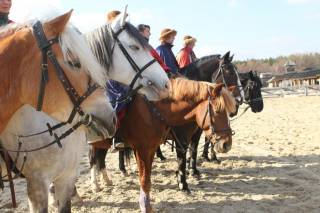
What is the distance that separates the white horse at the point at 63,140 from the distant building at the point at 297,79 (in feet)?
123

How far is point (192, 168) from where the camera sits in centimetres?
696

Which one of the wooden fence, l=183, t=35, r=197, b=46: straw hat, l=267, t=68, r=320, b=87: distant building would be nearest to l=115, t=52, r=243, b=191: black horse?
l=183, t=35, r=197, b=46: straw hat

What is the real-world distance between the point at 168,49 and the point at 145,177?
2.52m

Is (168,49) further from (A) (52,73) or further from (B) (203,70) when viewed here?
(A) (52,73)

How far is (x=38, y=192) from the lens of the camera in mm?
3203

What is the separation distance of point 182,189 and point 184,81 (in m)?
1.89

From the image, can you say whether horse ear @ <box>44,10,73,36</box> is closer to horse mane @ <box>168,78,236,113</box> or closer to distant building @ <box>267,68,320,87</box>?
horse mane @ <box>168,78,236,113</box>

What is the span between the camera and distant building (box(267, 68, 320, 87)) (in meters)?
38.8

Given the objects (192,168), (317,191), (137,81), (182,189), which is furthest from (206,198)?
(137,81)

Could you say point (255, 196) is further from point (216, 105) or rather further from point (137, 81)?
point (137, 81)

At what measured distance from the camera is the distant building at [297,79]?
3878cm

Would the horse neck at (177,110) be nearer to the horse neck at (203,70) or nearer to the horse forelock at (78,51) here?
the horse neck at (203,70)

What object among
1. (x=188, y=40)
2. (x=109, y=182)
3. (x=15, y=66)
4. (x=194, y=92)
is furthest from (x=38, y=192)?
(x=188, y=40)

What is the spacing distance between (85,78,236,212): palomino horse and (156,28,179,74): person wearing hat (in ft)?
3.85
